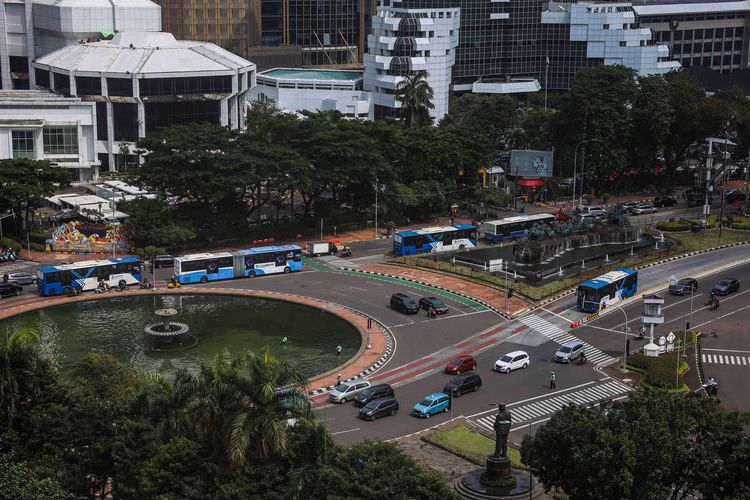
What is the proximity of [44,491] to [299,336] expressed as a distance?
45349 mm

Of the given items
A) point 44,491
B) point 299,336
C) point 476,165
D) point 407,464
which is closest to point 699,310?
point 299,336

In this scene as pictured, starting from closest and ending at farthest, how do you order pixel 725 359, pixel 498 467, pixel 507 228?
pixel 498 467
pixel 725 359
pixel 507 228

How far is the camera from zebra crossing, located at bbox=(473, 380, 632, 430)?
264ft

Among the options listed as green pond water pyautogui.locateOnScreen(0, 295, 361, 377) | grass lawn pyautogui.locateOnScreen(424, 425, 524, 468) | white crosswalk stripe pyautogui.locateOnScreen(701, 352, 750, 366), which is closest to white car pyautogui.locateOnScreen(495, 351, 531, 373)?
green pond water pyautogui.locateOnScreen(0, 295, 361, 377)

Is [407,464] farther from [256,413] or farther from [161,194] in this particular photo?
[161,194]

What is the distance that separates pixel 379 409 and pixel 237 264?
143 feet

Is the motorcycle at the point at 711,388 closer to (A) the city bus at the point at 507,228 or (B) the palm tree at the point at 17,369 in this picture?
(B) the palm tree at the point at 17,369

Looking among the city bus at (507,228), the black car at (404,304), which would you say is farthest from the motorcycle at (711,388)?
the city bus at (507,228)

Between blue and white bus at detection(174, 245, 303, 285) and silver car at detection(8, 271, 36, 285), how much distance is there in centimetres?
1503

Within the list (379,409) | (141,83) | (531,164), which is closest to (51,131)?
(141,83)

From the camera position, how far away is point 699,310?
4289 inches

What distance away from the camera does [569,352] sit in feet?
307

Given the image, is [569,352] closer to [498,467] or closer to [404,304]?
[404,304]

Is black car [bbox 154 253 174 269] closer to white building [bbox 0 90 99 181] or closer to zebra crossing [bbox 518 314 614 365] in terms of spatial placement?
zebra crossing [bbox 518 314 614 365]
